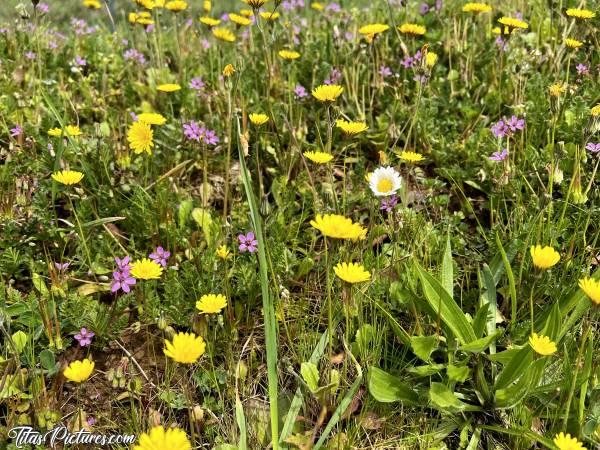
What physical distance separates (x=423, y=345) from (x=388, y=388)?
0.46 feet

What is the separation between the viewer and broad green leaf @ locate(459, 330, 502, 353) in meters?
1.49

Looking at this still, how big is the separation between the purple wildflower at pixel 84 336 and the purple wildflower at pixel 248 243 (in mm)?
510

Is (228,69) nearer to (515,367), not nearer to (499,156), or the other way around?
(499,156)

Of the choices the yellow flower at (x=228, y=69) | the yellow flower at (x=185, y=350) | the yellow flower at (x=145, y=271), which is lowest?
the yellow flower at (x=145, y=271)

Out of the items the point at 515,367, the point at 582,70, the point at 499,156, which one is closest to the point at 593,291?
the point at 515,367

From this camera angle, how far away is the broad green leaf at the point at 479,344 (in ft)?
4.90

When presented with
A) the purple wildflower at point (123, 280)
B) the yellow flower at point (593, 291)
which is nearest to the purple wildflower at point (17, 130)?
the purple wildflower at point (123, 280)

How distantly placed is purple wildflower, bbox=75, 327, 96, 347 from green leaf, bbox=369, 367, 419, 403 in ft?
2.58

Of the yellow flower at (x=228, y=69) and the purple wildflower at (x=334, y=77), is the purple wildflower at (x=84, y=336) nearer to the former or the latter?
the yellow flower at (x=228, y=69)

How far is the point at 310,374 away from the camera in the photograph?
1.58 metres

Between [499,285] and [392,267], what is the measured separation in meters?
0.38

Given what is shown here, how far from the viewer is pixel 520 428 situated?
1.47 m

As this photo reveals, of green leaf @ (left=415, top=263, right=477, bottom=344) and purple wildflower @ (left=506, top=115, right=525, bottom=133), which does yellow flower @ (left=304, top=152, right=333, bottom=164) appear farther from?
purple wildflower @ (left=506, top=115, right=525, bottom=133)

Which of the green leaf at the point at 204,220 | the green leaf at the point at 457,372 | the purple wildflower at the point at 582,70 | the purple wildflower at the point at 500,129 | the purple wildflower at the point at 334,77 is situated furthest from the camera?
the purple wildflower at the point at 334,77
